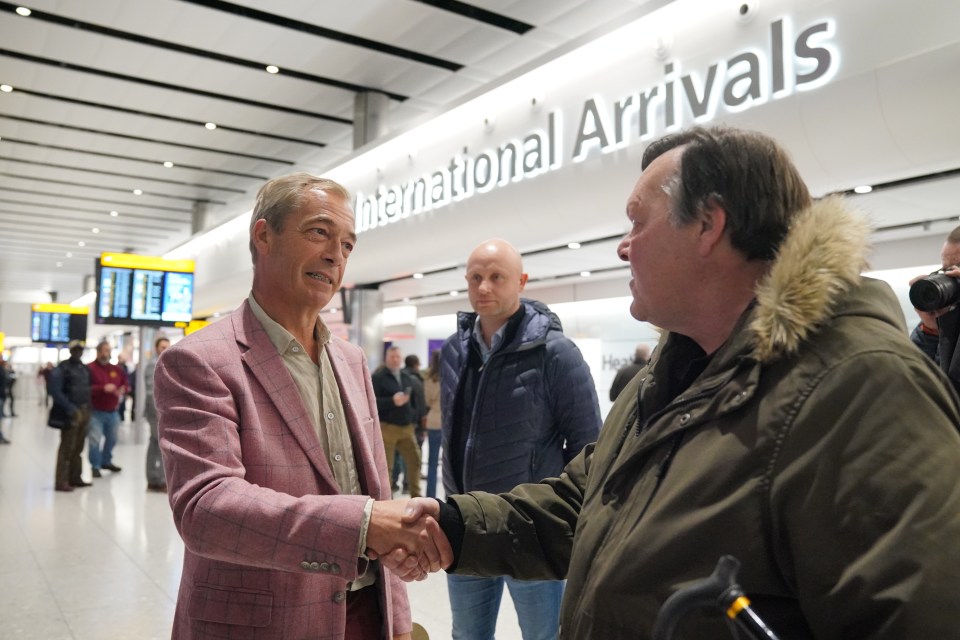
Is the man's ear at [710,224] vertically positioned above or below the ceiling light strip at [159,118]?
below

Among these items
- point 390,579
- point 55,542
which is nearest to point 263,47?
point 55,542

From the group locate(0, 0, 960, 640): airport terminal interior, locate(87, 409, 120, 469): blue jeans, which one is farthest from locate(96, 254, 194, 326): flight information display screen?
locate(87, 409, 120, 469): blue jeans

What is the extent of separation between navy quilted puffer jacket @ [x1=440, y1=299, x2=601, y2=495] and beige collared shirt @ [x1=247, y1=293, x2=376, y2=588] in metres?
1.04

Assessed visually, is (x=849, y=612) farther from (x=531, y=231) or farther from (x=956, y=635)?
(x=531, y=231)

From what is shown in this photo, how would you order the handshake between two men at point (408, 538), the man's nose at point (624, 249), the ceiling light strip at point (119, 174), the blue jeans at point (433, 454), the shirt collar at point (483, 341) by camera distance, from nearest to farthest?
the man's nose at point (624, 249), the handshake between two men at point (408, 538), the shirt collar at point (483, 341), the blue jeans at point (433, 454), the ceiling light strip at point (119, 174)

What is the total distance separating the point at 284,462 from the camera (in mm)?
1646

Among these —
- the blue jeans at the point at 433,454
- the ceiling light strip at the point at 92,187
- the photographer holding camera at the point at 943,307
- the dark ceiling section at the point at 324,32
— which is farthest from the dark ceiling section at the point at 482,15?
the ceiling light strip at the point at 92,187

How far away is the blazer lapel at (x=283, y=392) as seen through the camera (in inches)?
65.9

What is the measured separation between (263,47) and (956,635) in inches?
324

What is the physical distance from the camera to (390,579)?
1917 mm

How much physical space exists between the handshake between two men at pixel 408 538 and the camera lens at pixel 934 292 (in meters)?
1.38

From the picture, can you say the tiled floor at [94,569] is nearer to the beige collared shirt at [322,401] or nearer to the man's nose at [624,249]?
the beige collared shirt at [322,401]

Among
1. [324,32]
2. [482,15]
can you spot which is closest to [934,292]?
[482,15]

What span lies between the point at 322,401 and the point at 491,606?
1.40 m
